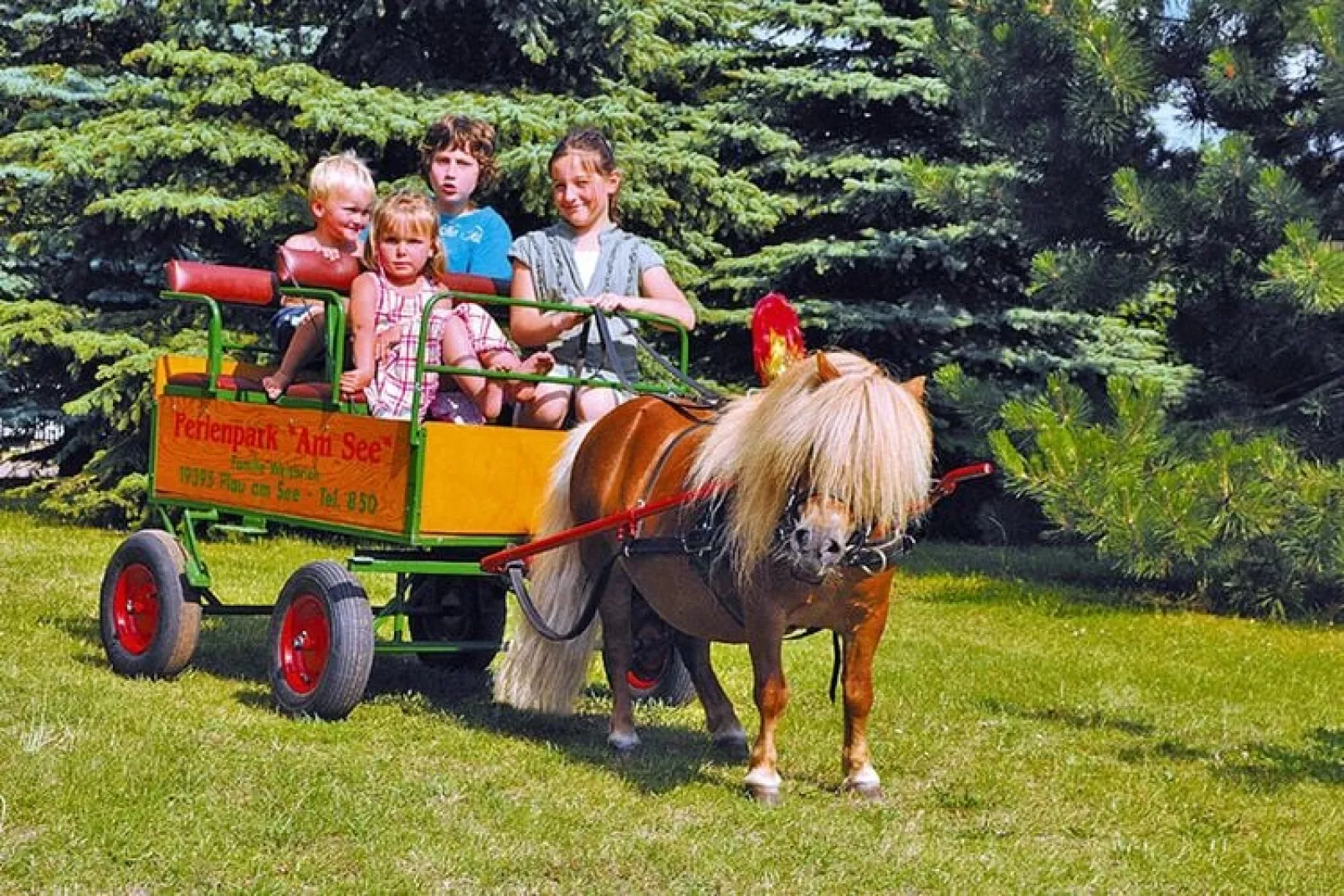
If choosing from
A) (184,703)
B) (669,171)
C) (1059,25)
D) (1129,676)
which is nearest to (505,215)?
(669,171)

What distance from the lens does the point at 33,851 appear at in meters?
4.54

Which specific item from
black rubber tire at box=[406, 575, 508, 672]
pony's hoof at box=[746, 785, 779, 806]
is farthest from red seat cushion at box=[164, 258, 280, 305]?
pony's hoof at box=[746, 785, 779, 806]

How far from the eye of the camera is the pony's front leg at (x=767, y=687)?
18.3 feet

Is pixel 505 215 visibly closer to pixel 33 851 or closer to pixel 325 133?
pixel 325 133

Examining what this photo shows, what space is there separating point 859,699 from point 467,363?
6.87 ft

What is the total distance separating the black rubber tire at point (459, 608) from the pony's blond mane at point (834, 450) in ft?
8.26

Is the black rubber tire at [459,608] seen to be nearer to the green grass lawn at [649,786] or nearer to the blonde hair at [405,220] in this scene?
the green grass lawn at [649,786]

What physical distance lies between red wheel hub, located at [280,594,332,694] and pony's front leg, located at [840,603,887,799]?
6.69ft

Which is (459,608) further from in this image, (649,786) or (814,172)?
(814,172)

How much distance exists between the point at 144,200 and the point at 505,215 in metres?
2.77

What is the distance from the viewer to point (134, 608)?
25.0 feet

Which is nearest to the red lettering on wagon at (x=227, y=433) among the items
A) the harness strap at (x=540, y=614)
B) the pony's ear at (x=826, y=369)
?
the harness strap at (x=540, y=614)

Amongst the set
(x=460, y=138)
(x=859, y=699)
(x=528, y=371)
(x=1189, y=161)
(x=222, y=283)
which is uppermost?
(x=1189, y=161)

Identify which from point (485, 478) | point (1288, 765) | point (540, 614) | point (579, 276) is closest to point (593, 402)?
point (579, 276)
